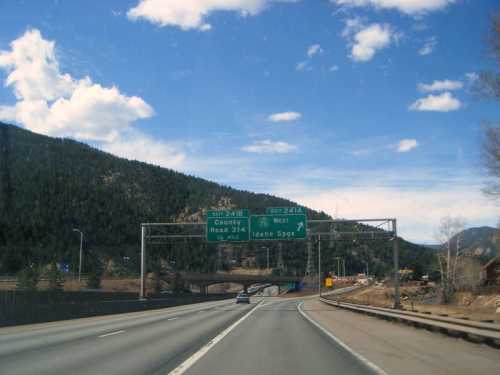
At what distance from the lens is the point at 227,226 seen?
44812 millimetres

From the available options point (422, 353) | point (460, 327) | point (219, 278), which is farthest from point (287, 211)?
point (219, 278)

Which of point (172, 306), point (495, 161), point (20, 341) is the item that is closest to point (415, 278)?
point (172, 306)

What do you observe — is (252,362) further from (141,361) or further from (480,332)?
(480,332)

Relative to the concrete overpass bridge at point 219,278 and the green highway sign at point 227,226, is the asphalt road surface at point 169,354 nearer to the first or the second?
the green highway sign at point 227,226

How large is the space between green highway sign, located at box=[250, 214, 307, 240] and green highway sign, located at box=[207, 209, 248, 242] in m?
0.73

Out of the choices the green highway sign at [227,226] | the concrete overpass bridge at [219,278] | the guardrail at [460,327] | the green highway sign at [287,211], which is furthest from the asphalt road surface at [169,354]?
the concrete overpass bridge at [219,278]

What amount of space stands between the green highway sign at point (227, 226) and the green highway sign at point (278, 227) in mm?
732

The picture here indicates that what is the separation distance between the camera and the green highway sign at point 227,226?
4441 cm

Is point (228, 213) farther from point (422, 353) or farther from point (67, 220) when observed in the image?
point (67, 220)

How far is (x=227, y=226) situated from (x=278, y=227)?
4214mm

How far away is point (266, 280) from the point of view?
12706 cm

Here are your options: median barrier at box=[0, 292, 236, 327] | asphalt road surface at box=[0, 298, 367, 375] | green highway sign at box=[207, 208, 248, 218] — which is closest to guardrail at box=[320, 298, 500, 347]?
asphalt road surface at box=[0, 298, 367, 375]

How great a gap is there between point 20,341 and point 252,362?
8618 mm

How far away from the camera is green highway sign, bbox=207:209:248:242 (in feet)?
146
